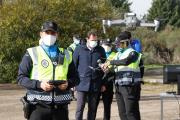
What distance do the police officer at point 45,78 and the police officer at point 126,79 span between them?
2094 millimetres

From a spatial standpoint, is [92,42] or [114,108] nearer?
[92,42]

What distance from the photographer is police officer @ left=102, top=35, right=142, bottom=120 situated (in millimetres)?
5703

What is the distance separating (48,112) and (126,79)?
2414 millimetres

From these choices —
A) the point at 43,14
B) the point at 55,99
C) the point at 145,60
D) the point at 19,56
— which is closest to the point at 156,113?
the point at 55,99

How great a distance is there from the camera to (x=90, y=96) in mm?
6027

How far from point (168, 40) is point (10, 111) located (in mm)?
→ 37158

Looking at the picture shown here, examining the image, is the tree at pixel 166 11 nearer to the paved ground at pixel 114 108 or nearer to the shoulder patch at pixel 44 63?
the paved ground at pixel 114 108

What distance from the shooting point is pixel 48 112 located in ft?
11.8

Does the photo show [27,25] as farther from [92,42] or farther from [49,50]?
[49,50]

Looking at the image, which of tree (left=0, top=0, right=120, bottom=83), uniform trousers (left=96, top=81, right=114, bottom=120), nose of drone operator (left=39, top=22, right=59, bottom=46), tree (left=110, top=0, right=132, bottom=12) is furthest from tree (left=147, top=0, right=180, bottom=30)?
nose of drone operator (left=39, top=22, right=59, bottom=46)

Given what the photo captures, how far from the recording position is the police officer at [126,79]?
225 inches

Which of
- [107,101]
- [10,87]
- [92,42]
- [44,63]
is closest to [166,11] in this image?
[10,87]

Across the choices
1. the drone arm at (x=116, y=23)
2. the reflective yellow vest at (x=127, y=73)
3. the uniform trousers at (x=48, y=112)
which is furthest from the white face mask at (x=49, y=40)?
the drone arm at (x=116, y=23)

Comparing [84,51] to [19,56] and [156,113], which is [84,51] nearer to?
[156,113]
